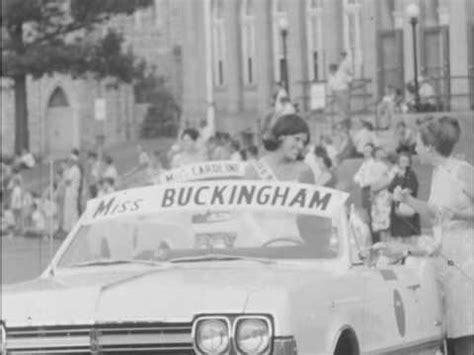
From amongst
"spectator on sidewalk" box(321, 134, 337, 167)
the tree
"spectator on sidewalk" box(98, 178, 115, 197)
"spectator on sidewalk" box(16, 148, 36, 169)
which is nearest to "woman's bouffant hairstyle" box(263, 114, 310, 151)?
"spectator on sidewalk" box(321, 134, 337, 167)

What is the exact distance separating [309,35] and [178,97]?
2436 cm

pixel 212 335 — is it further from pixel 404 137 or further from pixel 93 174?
pixel 93 174

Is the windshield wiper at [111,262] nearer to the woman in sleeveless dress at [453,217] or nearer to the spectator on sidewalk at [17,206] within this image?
the woman in sleeveless dress at [453,217]

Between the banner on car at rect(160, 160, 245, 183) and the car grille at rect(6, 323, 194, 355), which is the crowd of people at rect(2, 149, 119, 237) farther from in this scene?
the car grille at rect(6, 323, 194, 355)

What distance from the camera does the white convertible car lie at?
31.5 feet

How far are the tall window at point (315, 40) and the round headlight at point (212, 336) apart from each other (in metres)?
28.1

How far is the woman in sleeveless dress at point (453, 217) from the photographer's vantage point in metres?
11.5

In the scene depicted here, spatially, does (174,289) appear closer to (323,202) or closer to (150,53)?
(323,202)

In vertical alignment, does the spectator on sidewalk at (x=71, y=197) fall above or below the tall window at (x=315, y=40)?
below

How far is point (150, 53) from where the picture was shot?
216ft

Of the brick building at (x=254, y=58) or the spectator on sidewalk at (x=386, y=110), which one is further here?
the brick building at (x=254, y=58)

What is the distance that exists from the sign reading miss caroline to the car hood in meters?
0.76

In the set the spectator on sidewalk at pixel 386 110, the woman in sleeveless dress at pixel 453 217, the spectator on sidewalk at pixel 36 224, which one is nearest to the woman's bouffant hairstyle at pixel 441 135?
the woman in sleeveless dress at pixel 453 217

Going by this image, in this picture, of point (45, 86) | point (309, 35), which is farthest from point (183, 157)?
point (45, 86)
